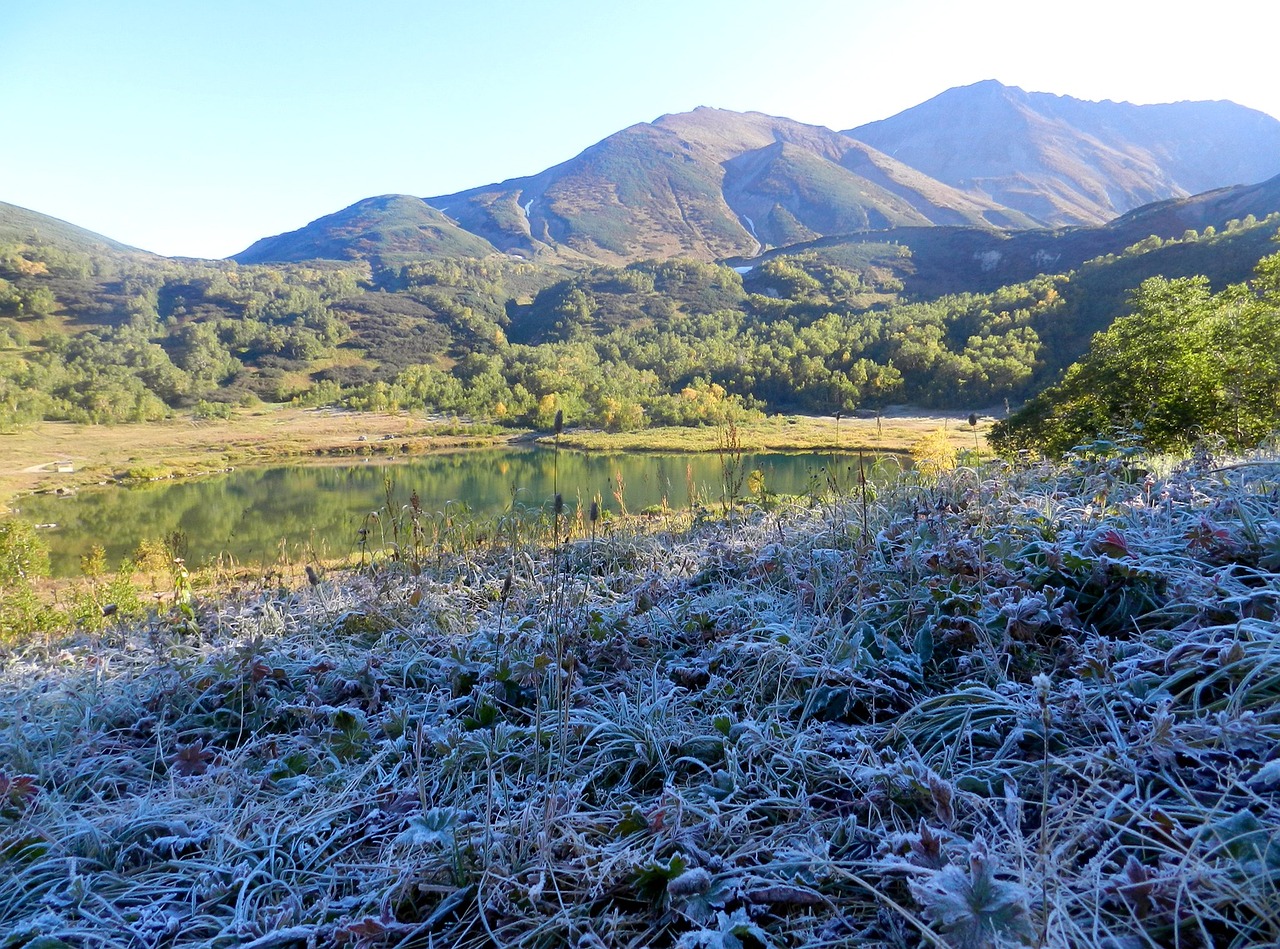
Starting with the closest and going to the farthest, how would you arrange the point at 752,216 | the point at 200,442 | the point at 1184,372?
1. the point at 1184,372
2. the point at 200,442
3. the point at 752,216

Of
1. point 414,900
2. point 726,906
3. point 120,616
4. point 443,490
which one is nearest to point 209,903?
point 414,900

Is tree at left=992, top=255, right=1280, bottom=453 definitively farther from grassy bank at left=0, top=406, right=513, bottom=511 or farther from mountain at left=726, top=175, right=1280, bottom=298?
mountain at left=726, top=175, right=1280, bottom=298

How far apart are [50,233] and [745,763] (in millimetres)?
198108

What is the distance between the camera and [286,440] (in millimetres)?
52469

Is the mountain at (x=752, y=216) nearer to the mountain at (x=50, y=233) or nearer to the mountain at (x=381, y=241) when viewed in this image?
the mountain at (x=381, y=241)

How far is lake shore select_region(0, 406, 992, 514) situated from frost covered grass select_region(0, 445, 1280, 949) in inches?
1085

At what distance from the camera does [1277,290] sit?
8531 mm

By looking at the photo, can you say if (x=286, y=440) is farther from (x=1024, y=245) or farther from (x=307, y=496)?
(x=1024, y=245)

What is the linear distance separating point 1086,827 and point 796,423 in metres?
50.8

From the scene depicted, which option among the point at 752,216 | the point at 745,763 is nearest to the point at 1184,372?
the point at 745,763

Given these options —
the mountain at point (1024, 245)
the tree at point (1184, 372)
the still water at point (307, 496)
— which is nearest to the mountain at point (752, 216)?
the mountain at point (1024, 245)

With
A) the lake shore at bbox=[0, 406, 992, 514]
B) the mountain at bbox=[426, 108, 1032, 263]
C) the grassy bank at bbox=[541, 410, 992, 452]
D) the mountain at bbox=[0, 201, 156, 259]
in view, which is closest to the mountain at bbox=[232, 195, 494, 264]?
the mountain at bbox=[426, 108, 1032, 263]

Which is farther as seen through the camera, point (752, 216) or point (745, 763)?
point (752, 216)

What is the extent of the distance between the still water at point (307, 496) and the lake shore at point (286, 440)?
3.39 meters
